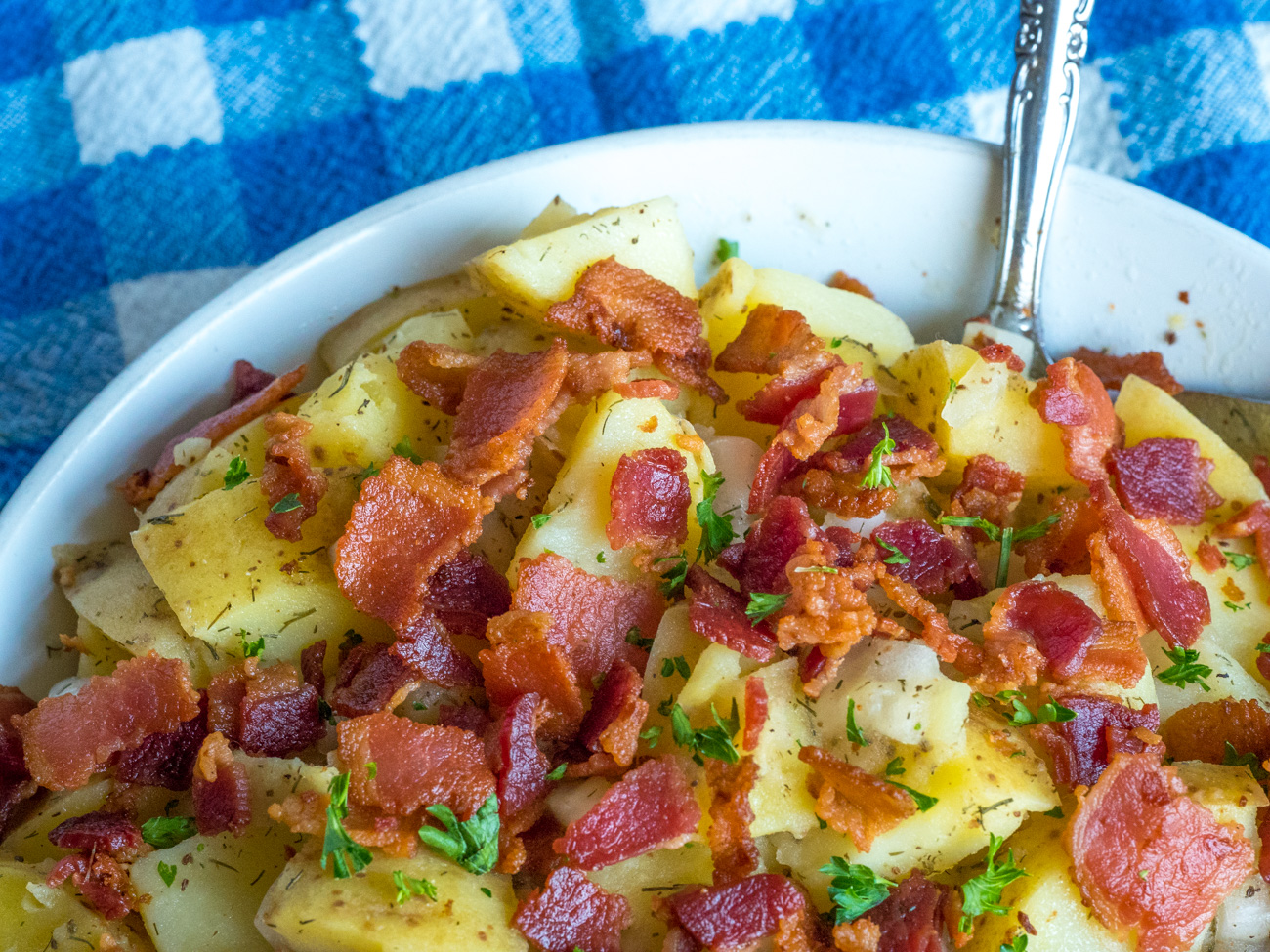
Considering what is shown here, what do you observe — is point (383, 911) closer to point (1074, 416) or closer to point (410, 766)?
point (410, 766)

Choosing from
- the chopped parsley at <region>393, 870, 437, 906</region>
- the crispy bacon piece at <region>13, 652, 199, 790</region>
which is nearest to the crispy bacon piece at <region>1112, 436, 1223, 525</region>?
the chopped parsley at <region>393, 870, 437, 906</region>

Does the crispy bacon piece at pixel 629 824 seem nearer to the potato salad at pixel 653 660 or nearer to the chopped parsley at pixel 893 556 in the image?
the potato salad at pixel 653 660

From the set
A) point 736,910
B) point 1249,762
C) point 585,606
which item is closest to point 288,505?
point 585,606

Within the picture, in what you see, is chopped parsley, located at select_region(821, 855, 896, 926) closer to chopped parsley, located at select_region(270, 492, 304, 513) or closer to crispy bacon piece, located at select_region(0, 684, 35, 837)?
chopped parsley, located at select_region(270, 492, 304, 513)

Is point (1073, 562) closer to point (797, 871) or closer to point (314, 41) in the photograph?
→ point (797, 871)

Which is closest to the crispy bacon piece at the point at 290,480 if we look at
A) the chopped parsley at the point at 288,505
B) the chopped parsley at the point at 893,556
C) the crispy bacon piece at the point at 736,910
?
the chopped parsley at the point at 288,505

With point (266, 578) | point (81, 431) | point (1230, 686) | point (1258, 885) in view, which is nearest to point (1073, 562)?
point (1230, 686)
